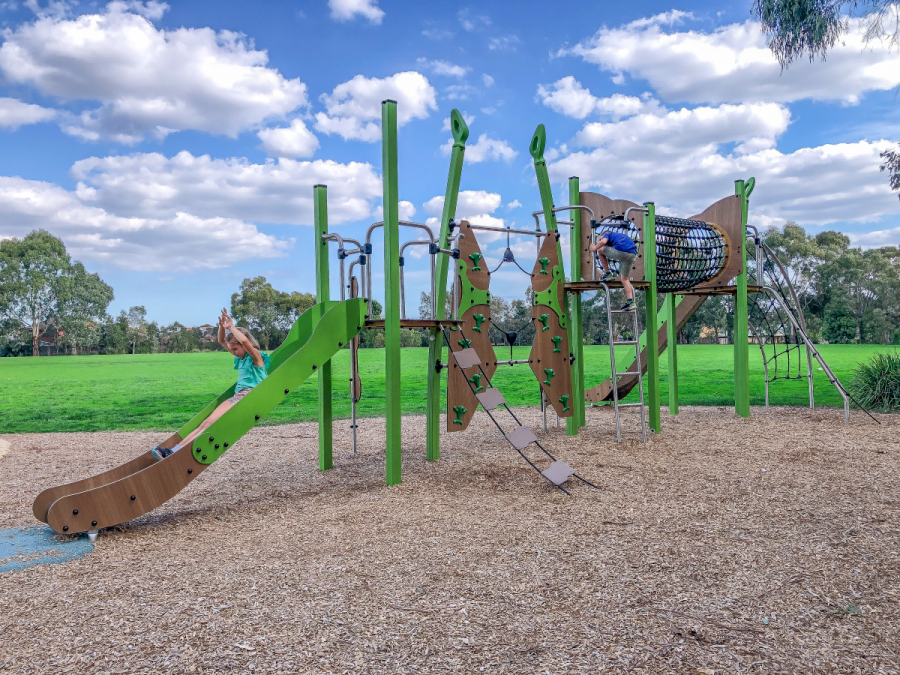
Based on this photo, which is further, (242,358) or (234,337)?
(242,358)

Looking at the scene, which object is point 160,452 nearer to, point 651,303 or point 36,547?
point 36,547

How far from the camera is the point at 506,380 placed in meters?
19.2

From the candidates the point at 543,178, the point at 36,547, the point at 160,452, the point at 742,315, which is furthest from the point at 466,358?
the point at 742,315

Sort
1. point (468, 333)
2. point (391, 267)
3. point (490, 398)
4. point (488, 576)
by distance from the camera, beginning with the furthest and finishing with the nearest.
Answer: point (468, 333)
point (490, 398)
point (391, 267)
point (488, 576)

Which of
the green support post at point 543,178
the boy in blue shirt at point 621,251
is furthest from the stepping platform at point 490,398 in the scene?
the boy in blue shirt at point 621,251

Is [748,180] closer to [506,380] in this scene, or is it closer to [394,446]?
[394,446]

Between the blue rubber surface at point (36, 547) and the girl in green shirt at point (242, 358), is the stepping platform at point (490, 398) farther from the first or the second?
the blue rubber surface at point (36, 547)

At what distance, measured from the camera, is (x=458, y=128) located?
6734 mm

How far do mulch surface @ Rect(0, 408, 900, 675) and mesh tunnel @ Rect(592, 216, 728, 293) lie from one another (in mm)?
3138

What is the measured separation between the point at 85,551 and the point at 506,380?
1550 centimetres

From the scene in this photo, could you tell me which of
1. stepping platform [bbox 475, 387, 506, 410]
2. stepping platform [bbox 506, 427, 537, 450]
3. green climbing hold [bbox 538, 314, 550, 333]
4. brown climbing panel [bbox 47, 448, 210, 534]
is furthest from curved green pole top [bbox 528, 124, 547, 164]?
brown climbing panel [bbox 47, 448, 210, 534]

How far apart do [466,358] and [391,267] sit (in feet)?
4.63

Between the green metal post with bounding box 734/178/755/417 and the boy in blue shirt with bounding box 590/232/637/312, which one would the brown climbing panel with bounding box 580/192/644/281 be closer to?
the boy in blue shirt with bounding box 590/232/637/312

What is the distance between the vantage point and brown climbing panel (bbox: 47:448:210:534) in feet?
14.7
